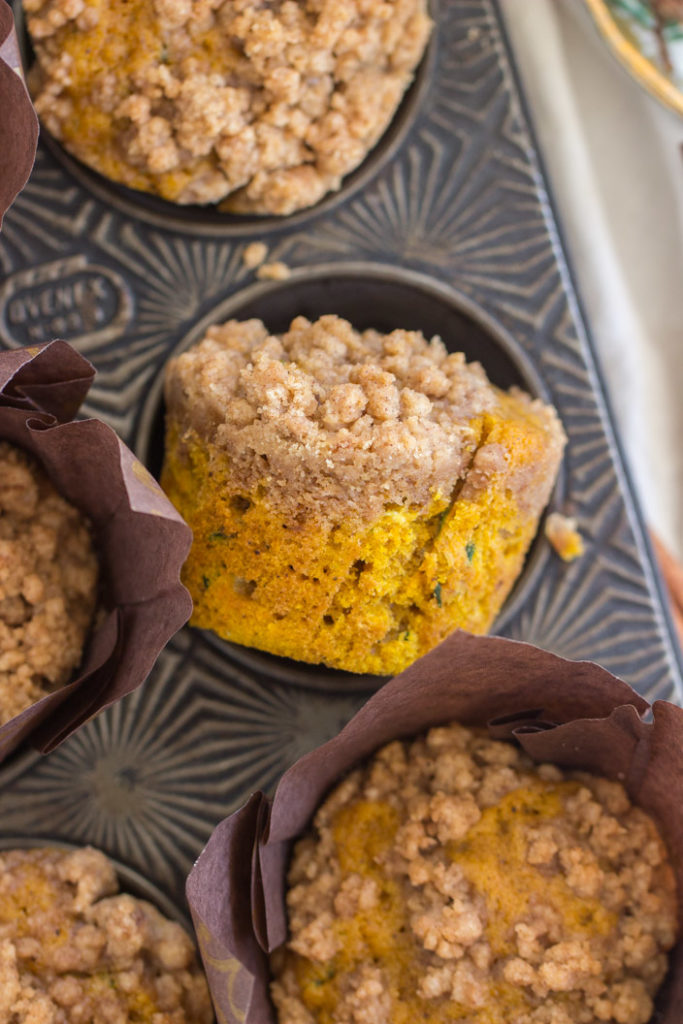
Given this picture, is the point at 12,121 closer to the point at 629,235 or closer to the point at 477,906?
the point at 477,906

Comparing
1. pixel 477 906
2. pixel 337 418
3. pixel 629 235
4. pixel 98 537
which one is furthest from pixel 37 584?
pixel 629 235

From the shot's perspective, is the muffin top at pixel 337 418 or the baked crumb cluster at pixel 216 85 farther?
the baked crumb cluster at pixel 216 85

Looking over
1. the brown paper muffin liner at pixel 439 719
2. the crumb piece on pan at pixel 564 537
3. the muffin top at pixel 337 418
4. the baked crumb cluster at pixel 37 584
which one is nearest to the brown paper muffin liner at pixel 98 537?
the baked crumb cluster at pixel 37 584

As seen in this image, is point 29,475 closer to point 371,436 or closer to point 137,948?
point 371,436

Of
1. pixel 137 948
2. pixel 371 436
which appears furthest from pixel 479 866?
pixel 371 436

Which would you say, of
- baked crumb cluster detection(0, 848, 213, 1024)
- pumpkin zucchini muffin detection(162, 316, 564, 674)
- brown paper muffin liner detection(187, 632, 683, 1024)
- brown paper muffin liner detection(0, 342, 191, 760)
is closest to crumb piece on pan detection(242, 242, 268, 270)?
pumpkin zucchini muffin detection(162, 316, 564, 674)

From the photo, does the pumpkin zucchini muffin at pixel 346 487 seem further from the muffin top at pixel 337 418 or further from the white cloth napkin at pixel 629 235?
the white cloth napkin at pixel 629 235
